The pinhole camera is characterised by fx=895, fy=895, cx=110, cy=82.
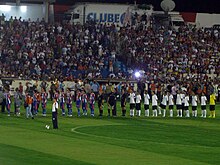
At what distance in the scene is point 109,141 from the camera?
37.0 m

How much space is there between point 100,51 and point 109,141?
33208 millimetres

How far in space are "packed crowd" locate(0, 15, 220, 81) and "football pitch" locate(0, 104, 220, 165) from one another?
17.0m

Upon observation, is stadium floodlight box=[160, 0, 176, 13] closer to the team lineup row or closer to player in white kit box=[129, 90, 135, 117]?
the team lineup row

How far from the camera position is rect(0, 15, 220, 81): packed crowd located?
6631 centimetres

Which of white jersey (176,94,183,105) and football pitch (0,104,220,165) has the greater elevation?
white jersey (176,94,183,105)

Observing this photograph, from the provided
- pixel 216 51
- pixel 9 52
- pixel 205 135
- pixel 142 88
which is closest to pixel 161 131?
pixel 205 135

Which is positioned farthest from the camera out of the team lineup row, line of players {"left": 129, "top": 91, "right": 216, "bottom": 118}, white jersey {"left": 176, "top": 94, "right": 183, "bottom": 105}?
white jersey {"left": 176, "top": 94, "right": 183, "bottom": 105}

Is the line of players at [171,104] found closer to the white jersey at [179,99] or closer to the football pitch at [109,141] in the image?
the white jersey at [179,99]

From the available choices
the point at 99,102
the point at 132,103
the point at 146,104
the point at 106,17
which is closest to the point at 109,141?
the point at 99,102

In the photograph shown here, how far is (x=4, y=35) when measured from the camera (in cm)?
6812

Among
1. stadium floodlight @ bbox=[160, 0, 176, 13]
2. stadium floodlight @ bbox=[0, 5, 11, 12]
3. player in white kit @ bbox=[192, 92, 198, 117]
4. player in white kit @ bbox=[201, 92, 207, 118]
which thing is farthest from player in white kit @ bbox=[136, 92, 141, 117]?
stadium floodlight @ bbox=[160, 0, 176, 13]

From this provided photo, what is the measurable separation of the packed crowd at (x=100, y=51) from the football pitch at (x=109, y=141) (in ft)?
55.8

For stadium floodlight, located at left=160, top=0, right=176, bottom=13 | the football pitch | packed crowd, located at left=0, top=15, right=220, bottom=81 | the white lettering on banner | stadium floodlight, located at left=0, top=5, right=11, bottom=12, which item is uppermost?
stadium floodlight, located at left=160, top=0, right=176, bottom=13

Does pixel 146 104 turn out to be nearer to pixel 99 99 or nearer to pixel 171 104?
pixel 171 104
